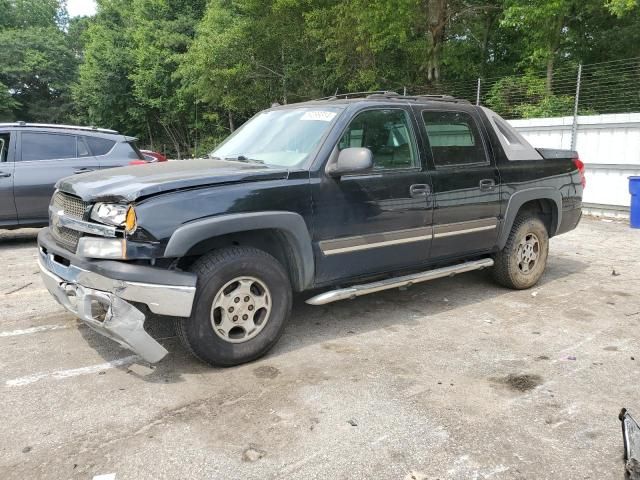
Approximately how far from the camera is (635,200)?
9.29 metres

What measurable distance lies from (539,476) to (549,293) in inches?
135

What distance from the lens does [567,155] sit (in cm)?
591

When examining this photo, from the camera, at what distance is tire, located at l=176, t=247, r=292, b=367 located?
3.41 meters

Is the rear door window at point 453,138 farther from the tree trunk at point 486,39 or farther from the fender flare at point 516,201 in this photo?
the tree trunk at point 486,39

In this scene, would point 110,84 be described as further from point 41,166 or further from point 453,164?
point 453,164

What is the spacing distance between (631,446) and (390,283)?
7.01 ft

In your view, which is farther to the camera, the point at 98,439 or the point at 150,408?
the point at 150,408

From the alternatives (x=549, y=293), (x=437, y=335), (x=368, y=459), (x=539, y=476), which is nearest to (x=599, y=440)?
(x=539, y=476)

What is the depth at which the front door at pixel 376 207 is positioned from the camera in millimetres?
3969

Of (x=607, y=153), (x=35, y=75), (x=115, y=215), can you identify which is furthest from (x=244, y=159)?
(x=35, y=75)

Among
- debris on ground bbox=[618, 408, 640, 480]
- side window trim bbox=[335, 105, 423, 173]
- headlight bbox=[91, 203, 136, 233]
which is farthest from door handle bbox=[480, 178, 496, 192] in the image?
headlight bbox=[91, 203, 136, 233]

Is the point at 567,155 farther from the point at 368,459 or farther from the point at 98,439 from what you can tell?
the point at 98,439

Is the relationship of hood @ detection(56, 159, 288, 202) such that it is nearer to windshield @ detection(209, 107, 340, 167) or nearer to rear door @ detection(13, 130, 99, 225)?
windshield @ detection(209, 107, 340, 167)

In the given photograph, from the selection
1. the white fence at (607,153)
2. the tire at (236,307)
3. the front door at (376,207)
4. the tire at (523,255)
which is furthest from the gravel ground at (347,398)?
the white fence at (607,153)
